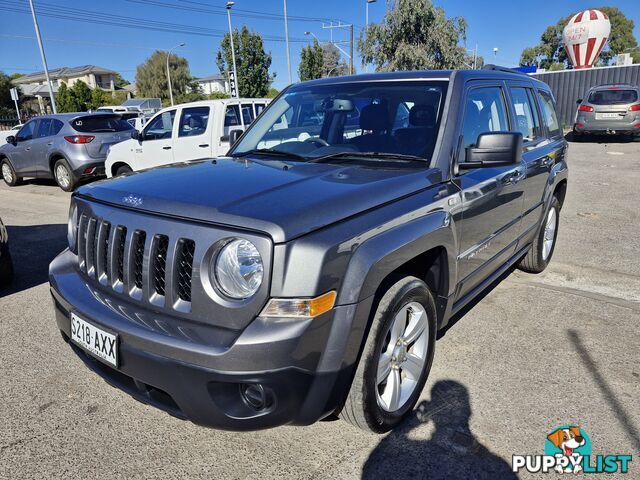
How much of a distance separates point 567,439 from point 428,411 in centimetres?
70

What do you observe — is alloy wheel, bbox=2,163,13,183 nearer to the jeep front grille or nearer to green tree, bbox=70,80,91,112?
the jeep front grille

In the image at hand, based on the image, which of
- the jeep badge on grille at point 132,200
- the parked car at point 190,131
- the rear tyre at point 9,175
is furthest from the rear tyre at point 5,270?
the rear tyre at point 9,175

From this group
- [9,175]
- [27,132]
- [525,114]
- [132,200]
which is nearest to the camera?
[132,200]

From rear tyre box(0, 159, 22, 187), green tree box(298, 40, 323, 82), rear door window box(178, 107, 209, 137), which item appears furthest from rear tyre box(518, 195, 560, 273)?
green tree box(298, 40, 323, 82)

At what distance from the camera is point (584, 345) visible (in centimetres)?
338

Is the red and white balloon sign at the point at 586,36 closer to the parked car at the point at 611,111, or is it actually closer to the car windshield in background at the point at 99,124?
the parked car at the point at 611,111

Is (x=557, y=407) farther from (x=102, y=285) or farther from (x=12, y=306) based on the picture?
(x=12, y=306)

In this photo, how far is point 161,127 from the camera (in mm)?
8930

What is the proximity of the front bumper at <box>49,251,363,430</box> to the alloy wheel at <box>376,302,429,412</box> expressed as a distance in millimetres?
366

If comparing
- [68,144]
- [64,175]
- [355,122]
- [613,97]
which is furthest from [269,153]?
[613,97]

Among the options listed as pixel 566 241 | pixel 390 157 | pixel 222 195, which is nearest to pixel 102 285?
pixel 222 195

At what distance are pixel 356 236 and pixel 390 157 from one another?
3.25ft

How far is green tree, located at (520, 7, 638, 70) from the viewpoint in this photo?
6222 centimetres

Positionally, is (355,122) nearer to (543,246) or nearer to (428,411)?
(428,411)
